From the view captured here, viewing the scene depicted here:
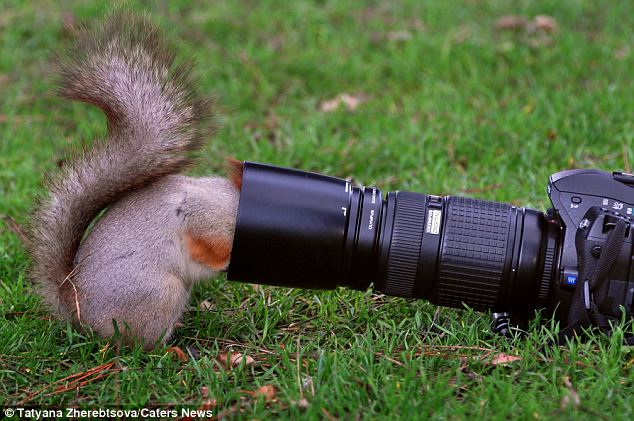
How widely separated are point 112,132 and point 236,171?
19.0 inches

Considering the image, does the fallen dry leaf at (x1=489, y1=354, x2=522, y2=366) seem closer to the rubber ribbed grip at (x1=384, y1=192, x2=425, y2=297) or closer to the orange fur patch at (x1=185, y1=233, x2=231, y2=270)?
the rubber ribbed grip at (x1=384, y1=192, x2=425, y2=297)

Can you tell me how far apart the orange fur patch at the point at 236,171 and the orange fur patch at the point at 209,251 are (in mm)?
221

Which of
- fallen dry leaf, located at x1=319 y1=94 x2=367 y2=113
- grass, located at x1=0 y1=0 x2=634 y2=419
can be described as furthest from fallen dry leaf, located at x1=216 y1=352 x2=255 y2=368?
fallen dry leaf, located at x1=319 y1=94 x2=367 y2=113

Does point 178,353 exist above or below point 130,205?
below

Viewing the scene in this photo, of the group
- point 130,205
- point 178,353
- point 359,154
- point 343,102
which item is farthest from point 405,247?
point 343,102

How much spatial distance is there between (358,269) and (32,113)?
310 centimetres

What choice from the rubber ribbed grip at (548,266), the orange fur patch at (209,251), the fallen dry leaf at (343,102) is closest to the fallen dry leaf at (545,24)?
the fallen dry leaf at (343,102)

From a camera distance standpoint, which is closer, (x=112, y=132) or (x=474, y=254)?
(x=474, y=254)

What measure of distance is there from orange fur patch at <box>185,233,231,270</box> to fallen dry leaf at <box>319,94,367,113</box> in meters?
2.30

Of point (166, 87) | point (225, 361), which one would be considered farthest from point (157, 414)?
point (166, 87)

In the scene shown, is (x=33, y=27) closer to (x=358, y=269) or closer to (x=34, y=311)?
(x=34, y=311)

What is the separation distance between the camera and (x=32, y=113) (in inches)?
206

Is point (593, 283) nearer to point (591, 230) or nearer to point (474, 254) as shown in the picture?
point (591, 230)

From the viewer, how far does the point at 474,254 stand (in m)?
2.91
